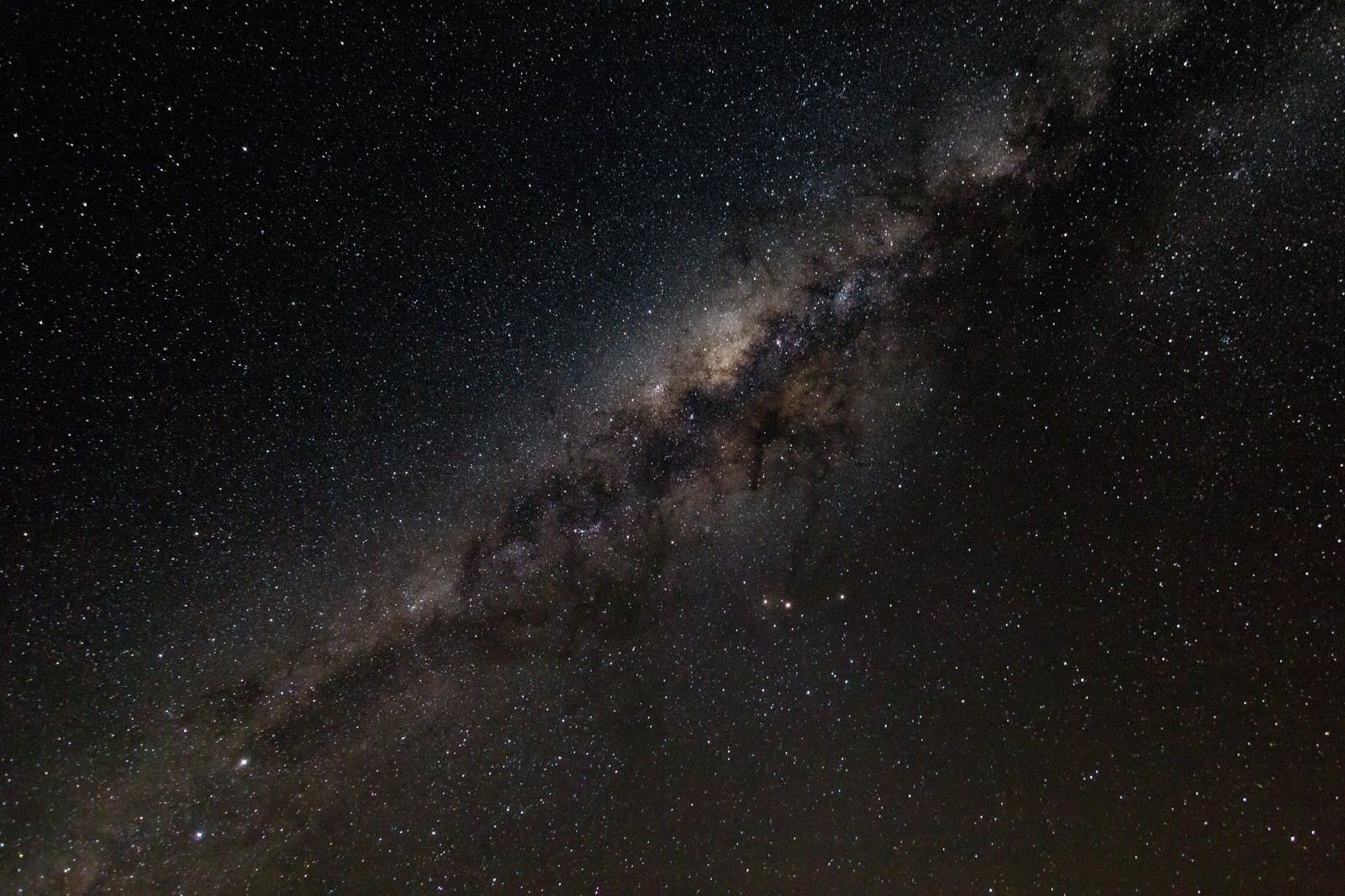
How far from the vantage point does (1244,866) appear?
4.41 m

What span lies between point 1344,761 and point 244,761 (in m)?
8.55

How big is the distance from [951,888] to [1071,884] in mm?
1055

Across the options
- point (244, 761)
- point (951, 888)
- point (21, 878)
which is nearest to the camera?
point (21, 878)

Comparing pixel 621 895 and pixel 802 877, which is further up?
pixel 621 895

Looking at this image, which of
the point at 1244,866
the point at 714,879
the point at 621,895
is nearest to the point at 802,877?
the point at 714,879

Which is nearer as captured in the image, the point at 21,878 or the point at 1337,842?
the point at 21,878

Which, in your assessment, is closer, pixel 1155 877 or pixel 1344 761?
pixel 1344 761

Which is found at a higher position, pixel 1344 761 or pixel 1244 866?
pixel 1344 761

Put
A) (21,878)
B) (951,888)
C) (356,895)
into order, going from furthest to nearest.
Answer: (951,888)
(356,895)
(21,878)

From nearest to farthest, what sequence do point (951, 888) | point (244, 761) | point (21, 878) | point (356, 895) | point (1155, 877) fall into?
1. point (21, 878)
2. point (244, 761)
3. point (356, 895)
4. point (1155, 877)
5. point (951, 888)

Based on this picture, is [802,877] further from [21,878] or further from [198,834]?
[21,878]

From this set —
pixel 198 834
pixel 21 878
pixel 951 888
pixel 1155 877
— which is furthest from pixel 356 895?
pixel 1155 877

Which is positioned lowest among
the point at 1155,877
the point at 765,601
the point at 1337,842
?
the point at 1337,842

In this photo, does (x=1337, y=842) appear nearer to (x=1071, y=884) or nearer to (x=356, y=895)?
(x=1071, y=884)
